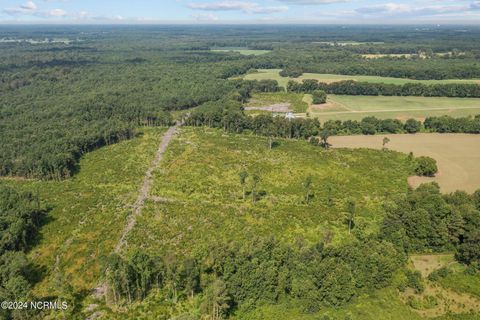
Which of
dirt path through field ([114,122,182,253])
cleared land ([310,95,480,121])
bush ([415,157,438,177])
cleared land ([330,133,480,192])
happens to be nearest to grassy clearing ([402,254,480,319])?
cleared land ([330,133,480,192])

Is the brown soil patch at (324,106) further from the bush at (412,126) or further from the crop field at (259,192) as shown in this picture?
the crop field at (259,192)

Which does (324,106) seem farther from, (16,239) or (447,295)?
(16,239)

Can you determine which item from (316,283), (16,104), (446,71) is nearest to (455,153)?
(316,283)

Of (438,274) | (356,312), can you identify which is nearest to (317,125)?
(438,274)

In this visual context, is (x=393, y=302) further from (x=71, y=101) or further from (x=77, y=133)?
(x=71, y=101)

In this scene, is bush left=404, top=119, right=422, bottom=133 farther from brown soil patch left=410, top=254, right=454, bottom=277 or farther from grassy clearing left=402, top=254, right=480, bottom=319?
Answer: grassy clearing left=402, top=254, right=480, bottom=319

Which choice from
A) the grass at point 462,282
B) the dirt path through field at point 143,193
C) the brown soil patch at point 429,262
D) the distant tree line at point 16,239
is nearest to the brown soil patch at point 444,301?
the grass at point 462,282
